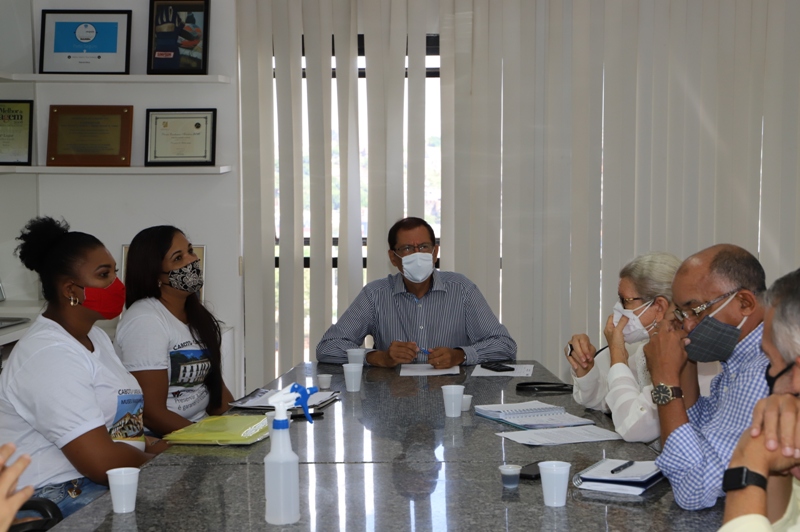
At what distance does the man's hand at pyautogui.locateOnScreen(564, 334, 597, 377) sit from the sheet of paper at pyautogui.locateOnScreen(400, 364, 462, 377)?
601 millimetres

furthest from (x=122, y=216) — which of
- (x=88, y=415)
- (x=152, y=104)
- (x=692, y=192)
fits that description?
(x=692, y=192)

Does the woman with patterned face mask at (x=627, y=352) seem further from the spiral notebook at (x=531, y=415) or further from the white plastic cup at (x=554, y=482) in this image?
the white plastic cup at (x=554, y=482)

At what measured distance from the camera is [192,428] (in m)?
2.24

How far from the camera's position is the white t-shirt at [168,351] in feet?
9.18

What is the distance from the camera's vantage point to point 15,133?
426 centimetres

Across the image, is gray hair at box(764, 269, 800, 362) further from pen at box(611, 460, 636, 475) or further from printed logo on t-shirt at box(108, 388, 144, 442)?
printed logo on t-shirt at box(108, 388, 144, 442)

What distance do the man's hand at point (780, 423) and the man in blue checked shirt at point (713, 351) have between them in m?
0.23

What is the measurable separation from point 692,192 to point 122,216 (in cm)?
308

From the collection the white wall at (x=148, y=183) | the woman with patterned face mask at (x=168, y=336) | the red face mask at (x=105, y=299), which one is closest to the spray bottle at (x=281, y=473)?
the red face mask at (x=105, y=299)

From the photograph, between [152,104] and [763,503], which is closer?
[763,503]

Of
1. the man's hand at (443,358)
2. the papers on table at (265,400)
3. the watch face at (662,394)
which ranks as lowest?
the papers on table at (265,400)

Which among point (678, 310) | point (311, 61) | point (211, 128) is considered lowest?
point (678, 310)

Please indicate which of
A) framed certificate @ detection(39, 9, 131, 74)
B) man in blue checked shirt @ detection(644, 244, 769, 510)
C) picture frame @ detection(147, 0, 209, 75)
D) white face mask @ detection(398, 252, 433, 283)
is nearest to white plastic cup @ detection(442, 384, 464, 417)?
man in blue checked shirt @ detection(644, 244, 769, 510)

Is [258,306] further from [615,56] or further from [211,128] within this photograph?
[615,56]
